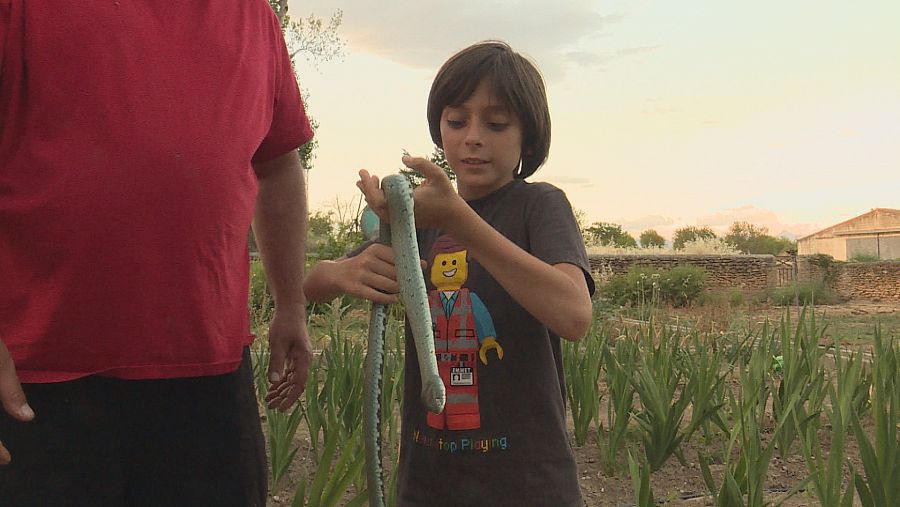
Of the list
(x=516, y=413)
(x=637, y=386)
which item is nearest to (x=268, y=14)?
(x=516, y=413)

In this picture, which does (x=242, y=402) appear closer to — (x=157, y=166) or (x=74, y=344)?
(x=74, y=344)

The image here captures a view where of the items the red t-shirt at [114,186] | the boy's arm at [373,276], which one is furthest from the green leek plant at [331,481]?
the boy's arm at [373,276]

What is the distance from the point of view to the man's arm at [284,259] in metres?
1.63

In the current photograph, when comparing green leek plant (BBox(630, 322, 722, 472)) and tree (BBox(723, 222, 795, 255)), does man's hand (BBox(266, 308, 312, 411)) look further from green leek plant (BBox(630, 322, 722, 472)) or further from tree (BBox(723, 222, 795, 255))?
tree (BBox(723, 222, 795, 255))

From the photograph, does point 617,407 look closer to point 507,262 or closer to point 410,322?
point 507,262

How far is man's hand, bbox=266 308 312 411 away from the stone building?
30.2 metres

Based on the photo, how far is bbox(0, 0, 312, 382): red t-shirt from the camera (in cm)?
115

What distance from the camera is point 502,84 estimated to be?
4.37 ft

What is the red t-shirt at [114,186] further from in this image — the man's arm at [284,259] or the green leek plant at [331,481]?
the green leek plant at [331,481]

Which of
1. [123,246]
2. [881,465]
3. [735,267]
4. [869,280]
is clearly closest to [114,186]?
[123,246]

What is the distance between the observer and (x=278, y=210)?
1658 millimetres

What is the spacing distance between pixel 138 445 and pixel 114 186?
421 millimetres

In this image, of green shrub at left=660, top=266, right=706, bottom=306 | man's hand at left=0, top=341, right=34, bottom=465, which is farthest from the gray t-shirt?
green shrub at left=660, top=266, right=706, bottom=306

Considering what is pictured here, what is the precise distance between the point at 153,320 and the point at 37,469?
0.91 feet
